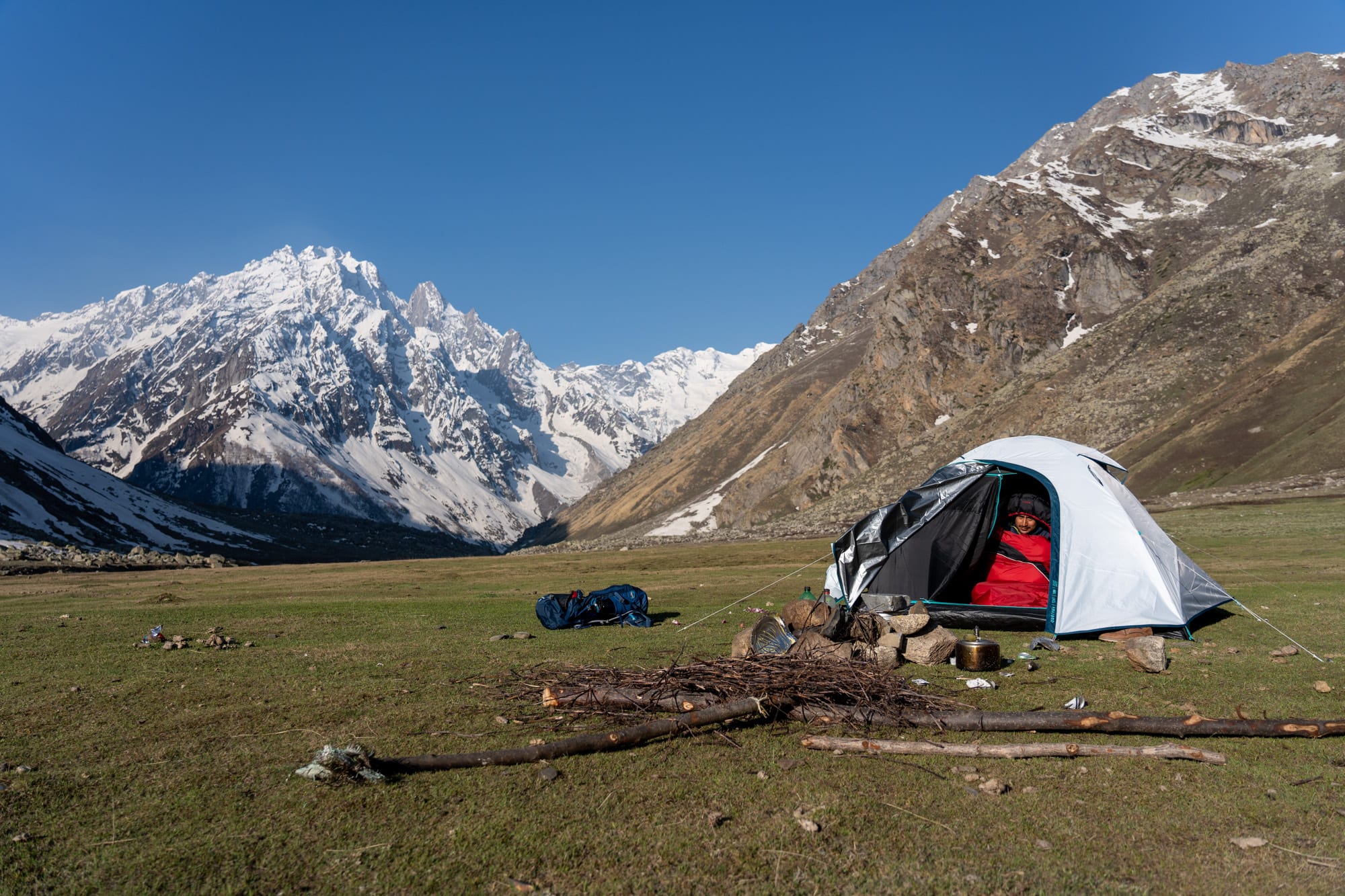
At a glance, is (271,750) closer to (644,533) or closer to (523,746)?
(523,746)

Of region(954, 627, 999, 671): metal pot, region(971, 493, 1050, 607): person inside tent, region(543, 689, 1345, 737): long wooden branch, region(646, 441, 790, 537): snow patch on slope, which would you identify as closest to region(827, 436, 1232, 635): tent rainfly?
region(971, 493, 1050, 607): person inside tent

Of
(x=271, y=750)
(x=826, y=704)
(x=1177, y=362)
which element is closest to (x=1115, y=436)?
(x=1177, y=362)

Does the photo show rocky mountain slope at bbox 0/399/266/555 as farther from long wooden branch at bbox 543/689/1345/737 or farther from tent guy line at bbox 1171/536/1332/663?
tent guy line at bbox 1171/536/1332/663

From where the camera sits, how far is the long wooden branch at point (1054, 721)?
9.29 metres

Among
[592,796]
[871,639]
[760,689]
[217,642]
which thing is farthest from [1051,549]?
[217,642]

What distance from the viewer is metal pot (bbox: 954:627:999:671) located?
1323 centimetres

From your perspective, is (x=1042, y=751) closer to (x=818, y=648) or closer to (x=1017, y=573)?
(x=818, y=648)

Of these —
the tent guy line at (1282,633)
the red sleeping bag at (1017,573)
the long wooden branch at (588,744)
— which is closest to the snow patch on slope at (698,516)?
the red sleeping bag at (1017,573)

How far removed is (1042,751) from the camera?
28.6ft

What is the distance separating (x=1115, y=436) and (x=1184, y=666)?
78820mm

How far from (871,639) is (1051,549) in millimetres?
6924

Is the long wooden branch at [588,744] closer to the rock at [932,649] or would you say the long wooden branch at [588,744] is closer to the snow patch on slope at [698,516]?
the rock at [932,649]

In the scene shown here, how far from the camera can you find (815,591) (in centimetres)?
2659

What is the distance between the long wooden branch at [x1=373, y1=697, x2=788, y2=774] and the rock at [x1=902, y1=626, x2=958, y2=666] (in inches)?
182
